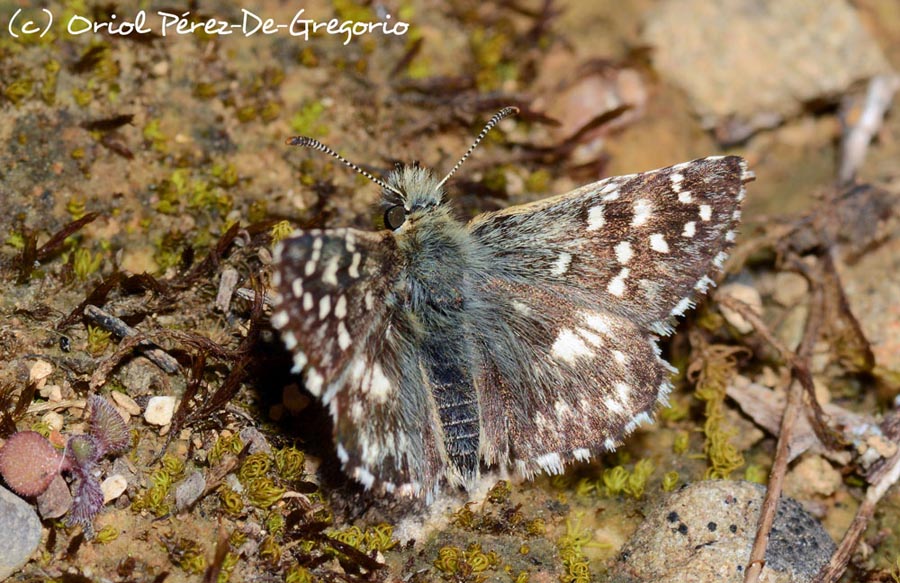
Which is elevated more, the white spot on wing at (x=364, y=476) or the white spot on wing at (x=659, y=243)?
the white spot on wing at (x=659, y=243)

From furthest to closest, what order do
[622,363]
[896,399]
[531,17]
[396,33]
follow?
[531,17] < [396,33] < [896,399] < [622,363]

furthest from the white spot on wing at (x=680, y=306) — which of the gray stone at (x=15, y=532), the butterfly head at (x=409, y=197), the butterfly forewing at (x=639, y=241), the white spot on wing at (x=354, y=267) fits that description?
the gray stone at (x=15, y=532)

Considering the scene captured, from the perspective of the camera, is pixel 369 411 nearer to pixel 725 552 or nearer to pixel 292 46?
pixel 725 552

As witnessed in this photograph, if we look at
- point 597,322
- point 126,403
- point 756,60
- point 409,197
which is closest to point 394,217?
point 409,197

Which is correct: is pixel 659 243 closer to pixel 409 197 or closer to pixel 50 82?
pixel 409 197

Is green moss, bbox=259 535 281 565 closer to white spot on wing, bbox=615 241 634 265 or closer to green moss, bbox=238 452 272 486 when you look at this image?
green moss, bbox=238 452 272 486

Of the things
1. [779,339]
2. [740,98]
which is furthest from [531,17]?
[779,339]

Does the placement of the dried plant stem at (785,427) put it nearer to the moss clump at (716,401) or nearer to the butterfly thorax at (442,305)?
the moss clump at (716,401)
